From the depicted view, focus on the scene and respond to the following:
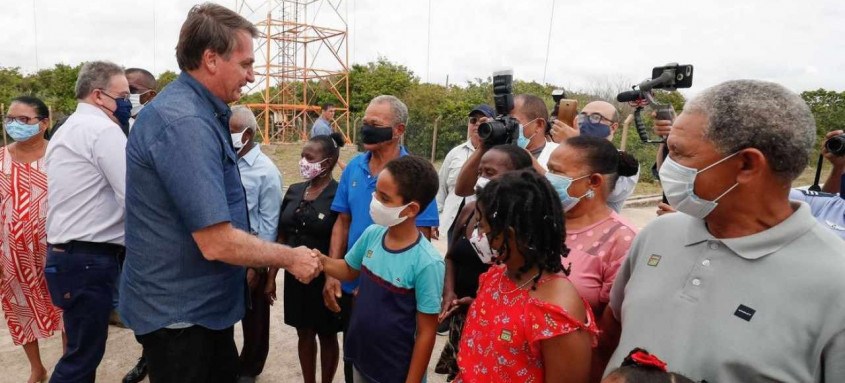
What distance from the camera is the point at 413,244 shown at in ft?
7.79

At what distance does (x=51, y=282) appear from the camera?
2.93m

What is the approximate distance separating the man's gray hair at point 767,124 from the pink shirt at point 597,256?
73 centimetres

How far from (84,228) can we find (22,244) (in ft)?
3.28

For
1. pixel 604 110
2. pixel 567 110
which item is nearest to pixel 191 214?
pixel 567 110

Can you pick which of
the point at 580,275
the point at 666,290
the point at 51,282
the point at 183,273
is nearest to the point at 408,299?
the point at 580,275

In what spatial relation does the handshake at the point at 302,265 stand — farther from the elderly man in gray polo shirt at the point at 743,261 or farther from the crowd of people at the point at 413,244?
the elderly man in gray polo shirt at the point at 743,261

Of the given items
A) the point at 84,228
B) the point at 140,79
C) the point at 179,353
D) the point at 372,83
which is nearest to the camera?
the point at 179,353

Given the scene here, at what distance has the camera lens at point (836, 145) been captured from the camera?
299cm

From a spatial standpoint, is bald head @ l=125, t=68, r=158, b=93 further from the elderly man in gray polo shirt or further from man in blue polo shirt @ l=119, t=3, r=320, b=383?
the elderly man in gray polo shirt

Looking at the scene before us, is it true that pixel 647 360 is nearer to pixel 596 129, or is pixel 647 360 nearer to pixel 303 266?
pixel 303 266

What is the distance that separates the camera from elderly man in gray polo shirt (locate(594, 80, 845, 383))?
1.21 meters

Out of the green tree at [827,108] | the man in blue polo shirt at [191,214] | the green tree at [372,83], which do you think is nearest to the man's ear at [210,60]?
the man in blue polo shirt at [191,214]

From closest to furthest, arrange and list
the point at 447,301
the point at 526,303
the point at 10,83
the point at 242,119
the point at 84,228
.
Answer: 1. the point at 526,303
2. the point at 447,301
3. the point at 84,228
4. the point at 242,119
5. the point at 10,83

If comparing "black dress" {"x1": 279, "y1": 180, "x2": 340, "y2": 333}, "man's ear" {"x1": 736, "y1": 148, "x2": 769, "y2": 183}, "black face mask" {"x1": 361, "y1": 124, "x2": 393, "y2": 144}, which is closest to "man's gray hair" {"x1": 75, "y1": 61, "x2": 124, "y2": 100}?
"black dress" {"x1": 279, "y1": 180, "x2": 340, "y2": 333}
